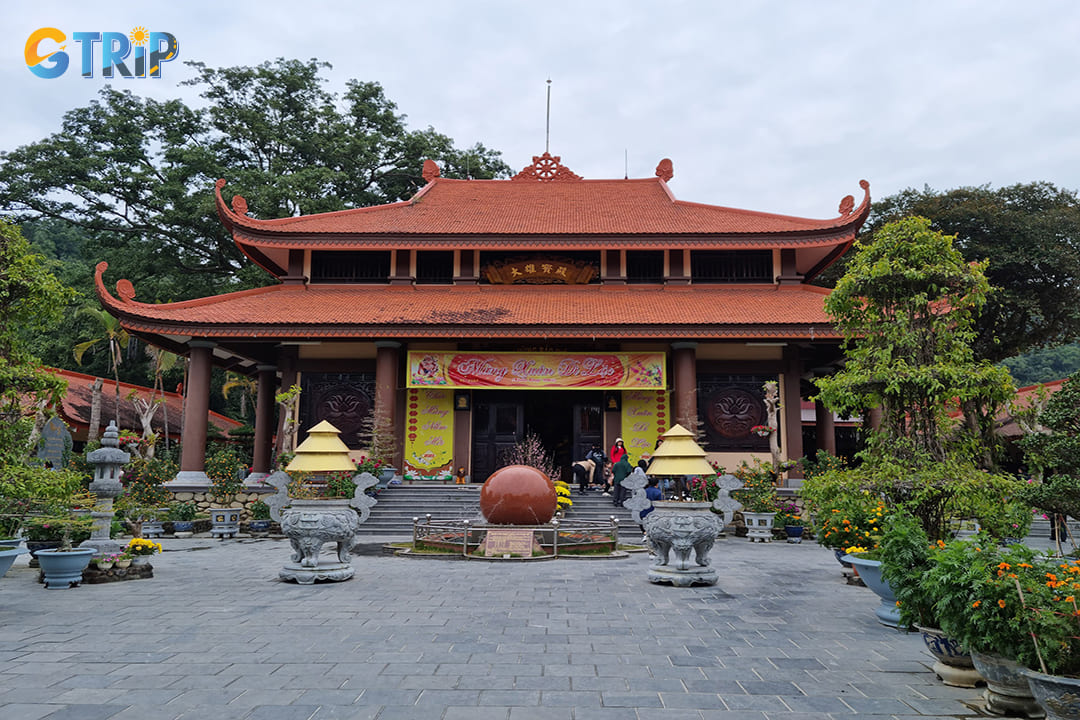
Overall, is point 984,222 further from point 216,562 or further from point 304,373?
point 216,562

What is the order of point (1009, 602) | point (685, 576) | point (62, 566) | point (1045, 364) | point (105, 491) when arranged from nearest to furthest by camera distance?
point (1009, 602) → point (62, 566) → point (685, 576) → point (105, 491) → point (1045, 364)

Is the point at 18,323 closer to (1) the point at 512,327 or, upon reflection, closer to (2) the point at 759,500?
(1) the point at 512,327

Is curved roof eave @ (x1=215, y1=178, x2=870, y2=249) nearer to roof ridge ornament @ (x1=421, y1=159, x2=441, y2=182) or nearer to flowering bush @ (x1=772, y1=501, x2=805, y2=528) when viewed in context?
roof ridge ornament @ (x1=421, y1=159, x2=441, y2=182)

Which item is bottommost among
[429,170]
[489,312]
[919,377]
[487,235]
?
[919,377]

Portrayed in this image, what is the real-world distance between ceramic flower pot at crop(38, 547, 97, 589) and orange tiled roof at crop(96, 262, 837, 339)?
9080mm

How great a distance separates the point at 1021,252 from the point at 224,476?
29980mm

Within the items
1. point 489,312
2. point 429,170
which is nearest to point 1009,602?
point 489,312

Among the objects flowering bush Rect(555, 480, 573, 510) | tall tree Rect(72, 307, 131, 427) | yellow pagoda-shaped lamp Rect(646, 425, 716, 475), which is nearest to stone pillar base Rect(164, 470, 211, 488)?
flowering bush Rect(555, 480, 573, 510)

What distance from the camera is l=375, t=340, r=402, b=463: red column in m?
18.1

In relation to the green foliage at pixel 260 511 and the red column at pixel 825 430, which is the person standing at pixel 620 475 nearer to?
the red column at pixel 825 430

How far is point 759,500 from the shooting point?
1535cm

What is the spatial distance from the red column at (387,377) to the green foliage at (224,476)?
12.7 feet

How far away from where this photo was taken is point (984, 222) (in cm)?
2759

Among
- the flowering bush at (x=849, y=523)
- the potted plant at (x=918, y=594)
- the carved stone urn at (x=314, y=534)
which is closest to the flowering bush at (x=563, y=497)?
the carved stone urn at (x=314, y=534)
